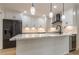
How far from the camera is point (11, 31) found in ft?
11.5

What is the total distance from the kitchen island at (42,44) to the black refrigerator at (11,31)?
153 mm

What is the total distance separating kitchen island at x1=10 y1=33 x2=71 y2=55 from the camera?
353 cm

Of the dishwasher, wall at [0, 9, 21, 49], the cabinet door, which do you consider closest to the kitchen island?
the dishwasher

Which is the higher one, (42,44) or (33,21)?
(33,21)

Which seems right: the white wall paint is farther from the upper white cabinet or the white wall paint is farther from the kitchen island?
the kitchen island

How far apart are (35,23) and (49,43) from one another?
1.05m

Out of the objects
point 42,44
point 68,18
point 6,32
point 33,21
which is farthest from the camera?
point 42,44

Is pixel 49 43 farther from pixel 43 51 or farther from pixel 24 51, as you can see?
pixel 24 51

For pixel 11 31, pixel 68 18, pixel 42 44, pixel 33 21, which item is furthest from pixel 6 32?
pixel 68 18

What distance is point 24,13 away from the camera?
3.31 m

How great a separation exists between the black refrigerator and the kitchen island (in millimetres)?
153

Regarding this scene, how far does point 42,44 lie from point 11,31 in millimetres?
1167

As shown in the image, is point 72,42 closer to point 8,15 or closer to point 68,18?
point 68,18

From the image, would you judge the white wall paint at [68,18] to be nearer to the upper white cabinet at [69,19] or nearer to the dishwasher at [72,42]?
the upper white cabinet at [69,19]
